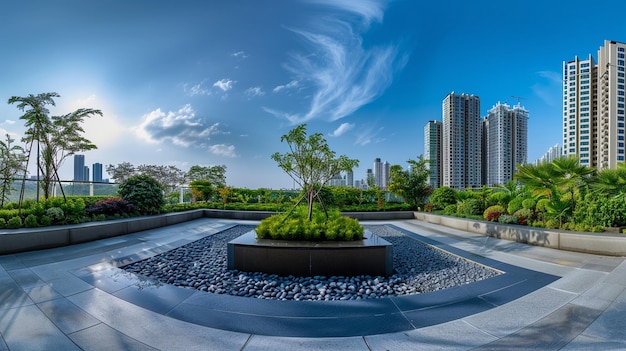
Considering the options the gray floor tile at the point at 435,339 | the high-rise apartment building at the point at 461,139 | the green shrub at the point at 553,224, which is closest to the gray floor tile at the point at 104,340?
the gray floor tile at the point at 435,339

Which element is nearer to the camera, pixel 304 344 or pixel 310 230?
pixel 304 344

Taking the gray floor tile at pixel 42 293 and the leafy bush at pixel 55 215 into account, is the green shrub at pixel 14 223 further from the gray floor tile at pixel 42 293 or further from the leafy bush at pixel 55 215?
the gray floor tile at pixel 42 293

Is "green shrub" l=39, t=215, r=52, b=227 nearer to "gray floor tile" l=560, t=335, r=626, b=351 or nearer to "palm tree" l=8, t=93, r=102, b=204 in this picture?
"palm tree" l=8, t=93, r=102, b=204

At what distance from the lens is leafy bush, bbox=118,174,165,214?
9.95m

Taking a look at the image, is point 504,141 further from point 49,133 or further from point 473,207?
point 49,133

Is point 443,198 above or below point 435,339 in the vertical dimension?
above

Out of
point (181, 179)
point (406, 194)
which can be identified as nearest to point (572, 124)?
point (406, 194)

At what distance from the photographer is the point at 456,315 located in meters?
3.01

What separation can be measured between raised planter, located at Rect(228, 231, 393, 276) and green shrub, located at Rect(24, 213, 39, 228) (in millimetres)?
6109

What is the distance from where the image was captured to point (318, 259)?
4.75 m

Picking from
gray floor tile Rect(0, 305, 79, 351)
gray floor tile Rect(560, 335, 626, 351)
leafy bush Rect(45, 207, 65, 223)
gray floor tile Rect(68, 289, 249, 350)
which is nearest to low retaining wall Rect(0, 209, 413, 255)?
leafy bush Rect(45, 207, 65, 223)

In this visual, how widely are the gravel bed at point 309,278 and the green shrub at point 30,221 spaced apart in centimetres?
392

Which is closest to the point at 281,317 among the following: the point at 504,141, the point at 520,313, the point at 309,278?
the point at 309,278

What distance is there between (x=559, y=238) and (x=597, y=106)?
91622 millimetres
